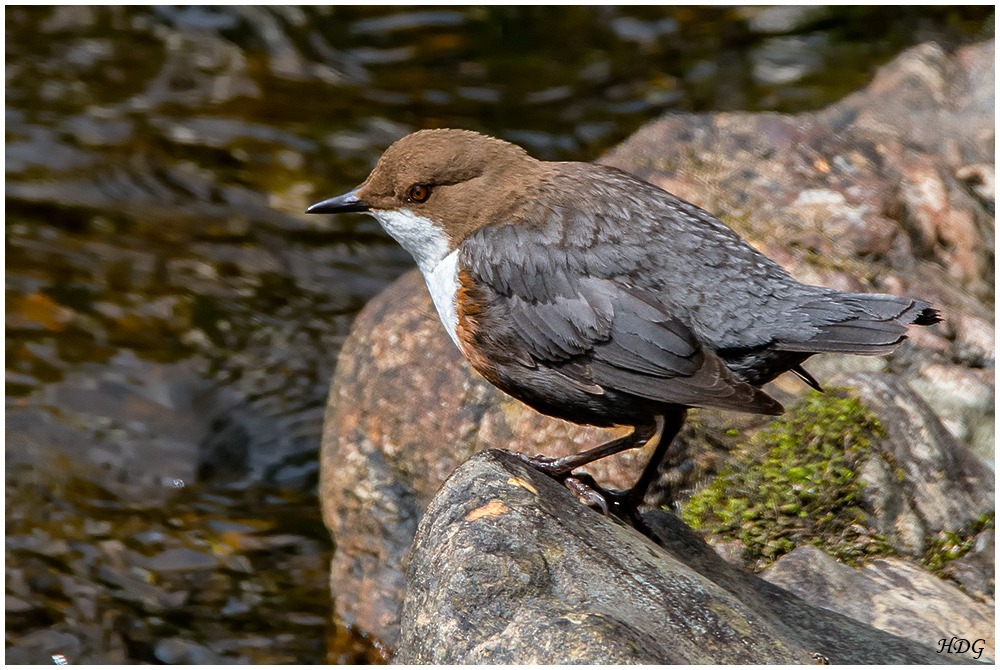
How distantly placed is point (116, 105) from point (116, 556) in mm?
4007

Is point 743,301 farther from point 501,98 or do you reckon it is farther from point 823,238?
point 501,98

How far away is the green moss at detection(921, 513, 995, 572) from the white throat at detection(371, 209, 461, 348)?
80.8 inches

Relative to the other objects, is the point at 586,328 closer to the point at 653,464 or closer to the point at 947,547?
the point at 653,464

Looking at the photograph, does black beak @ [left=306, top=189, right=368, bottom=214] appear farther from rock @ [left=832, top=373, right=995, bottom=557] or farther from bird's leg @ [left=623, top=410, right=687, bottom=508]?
rock @ [left=832, top=373, right=995, bottom=557]

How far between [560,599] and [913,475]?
1920 millimetres

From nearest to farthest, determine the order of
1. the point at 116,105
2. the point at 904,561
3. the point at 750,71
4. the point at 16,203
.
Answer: the point at 904,561
the point at 16,203
the point at 116,105
the point at 750,71

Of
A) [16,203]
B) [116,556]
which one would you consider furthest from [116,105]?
[116,556]

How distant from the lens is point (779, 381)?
4383 mm

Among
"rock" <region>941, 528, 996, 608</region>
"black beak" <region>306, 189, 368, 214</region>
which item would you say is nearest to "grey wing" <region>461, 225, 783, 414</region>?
"black beak" <region>306, 189, 368, 214</region>

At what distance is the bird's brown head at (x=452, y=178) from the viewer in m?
3.65

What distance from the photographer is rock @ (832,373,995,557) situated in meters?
3.84

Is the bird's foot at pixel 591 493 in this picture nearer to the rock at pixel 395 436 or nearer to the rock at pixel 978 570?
the rock at pixel 395 436

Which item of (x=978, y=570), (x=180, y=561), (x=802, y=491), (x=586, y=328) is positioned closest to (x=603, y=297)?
(x=586, y=328)

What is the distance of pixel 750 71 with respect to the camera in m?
8.24
